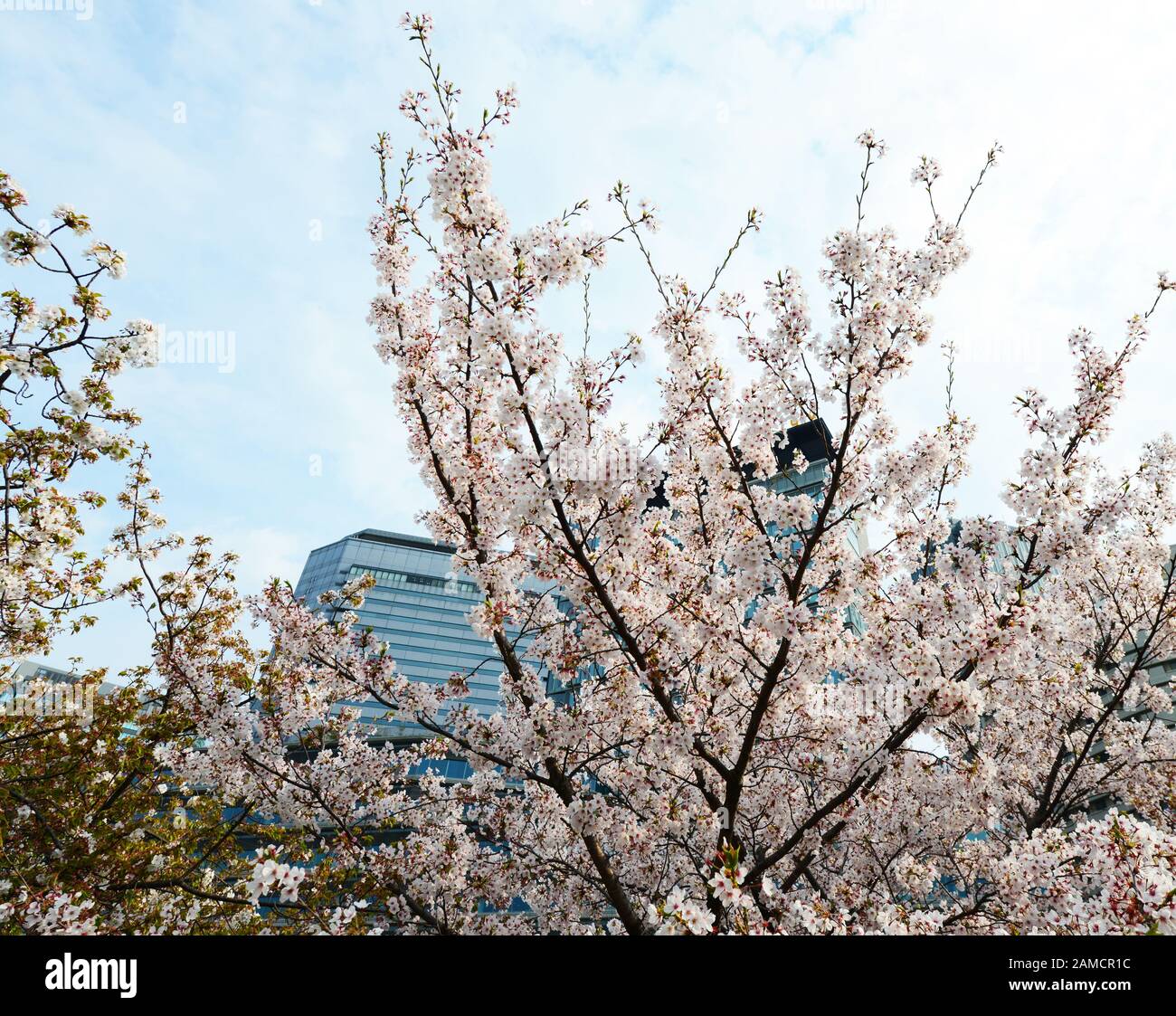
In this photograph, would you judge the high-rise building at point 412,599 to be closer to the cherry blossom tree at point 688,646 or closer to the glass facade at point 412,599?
the glass facade at point 412,599

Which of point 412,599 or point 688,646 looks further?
point 412,599

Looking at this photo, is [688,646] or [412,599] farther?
[412,599]

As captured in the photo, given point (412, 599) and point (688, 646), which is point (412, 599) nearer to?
point (412, 599)

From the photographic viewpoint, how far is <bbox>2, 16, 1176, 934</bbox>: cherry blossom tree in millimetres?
5973

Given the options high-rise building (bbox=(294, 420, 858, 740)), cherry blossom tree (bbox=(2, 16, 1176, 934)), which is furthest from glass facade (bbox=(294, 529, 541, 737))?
cherry blossom tree (bbox=(2, 16, 1176, 934))

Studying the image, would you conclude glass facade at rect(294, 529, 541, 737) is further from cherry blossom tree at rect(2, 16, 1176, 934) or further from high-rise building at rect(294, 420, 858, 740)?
cherry blossom tree at rect(2, 16, 1176, 934)

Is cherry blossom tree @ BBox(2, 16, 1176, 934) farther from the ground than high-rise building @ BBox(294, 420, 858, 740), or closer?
closer

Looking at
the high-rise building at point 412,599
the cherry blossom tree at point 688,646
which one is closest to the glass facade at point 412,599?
the high-rise building at point 412,599

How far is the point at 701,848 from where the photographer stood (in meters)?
8.84

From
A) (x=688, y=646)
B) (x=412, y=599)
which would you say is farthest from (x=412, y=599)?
(x=688, y=646)

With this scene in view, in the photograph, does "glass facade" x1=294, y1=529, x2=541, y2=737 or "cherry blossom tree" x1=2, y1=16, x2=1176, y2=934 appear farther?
"glass facade" x1=294, y1=529, x2=541, y2=737

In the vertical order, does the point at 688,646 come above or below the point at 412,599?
below

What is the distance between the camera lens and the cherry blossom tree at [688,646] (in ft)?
19.6

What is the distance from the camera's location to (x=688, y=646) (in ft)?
24.0
